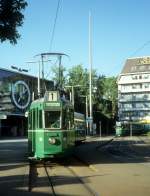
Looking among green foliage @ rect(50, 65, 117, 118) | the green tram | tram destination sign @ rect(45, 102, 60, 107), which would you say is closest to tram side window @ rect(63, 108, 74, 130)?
the green tram

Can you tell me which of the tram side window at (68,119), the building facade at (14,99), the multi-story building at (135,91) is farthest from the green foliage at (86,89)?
the tram side window at (68,119)

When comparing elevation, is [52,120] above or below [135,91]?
below

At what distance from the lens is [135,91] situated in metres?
152

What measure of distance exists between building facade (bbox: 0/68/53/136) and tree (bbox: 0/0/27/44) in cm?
7170

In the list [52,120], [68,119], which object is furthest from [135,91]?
[52,120]

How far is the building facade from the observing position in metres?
95.3

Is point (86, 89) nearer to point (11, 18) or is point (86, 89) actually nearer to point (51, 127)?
point (51, 127)

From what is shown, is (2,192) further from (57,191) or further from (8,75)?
(8,75)

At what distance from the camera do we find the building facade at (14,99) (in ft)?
313

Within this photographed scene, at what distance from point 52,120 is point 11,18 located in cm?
550

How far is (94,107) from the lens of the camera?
131 m

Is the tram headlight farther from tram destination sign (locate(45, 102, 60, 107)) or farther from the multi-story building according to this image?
the multi-story building

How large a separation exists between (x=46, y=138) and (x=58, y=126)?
76cm

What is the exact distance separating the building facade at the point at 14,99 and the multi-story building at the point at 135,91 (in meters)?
47.8
